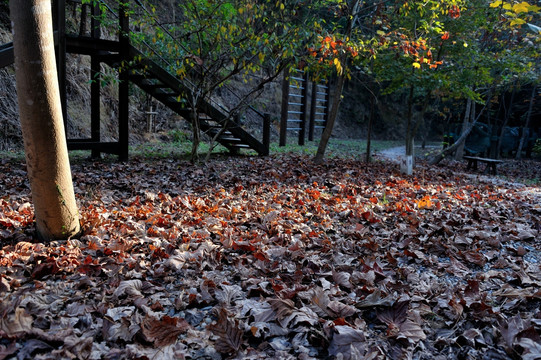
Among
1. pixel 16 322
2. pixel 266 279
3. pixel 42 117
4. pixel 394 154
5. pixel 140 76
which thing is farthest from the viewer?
pixel 394 154

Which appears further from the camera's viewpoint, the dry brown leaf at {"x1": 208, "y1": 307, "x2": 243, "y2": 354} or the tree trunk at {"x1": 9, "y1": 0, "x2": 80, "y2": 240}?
the tree trunk at {"x1": 9, "y1": 0, "x2": 80, "y2": 240}

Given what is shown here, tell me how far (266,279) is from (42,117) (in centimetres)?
201

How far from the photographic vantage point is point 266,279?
275 cm

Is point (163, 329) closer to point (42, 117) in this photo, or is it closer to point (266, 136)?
point (42, 117)

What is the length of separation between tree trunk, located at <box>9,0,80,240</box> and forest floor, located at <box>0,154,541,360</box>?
234 mm

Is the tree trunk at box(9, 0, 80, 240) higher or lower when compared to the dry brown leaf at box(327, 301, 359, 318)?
higher

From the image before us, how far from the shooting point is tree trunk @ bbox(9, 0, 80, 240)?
2777mm

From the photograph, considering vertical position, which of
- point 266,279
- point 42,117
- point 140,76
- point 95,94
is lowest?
point 266,279

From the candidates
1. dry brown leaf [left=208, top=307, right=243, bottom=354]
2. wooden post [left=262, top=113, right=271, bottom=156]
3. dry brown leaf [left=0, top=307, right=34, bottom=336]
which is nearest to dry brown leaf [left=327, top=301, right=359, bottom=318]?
dry brown leaf [left=208, top=307, right=243, bottom=354]

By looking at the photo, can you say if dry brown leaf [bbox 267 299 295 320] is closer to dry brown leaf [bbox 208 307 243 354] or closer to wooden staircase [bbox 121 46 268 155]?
dry brown leaf [bbox 208 307 243 354]

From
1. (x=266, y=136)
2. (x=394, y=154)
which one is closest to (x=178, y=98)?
(x=266, y=136)

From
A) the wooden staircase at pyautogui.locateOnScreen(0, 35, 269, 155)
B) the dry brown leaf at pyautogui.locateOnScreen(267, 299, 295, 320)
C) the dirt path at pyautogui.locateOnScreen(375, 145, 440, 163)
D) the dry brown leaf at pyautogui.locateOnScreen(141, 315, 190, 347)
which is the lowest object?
the dirt path at pyautogui.locateOnScreen(375, 145, 440, 163)

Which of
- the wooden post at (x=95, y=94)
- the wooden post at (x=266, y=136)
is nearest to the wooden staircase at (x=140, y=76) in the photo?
the wooden post at (x=95, y=94)

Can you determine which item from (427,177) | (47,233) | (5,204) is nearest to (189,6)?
(5,204)
